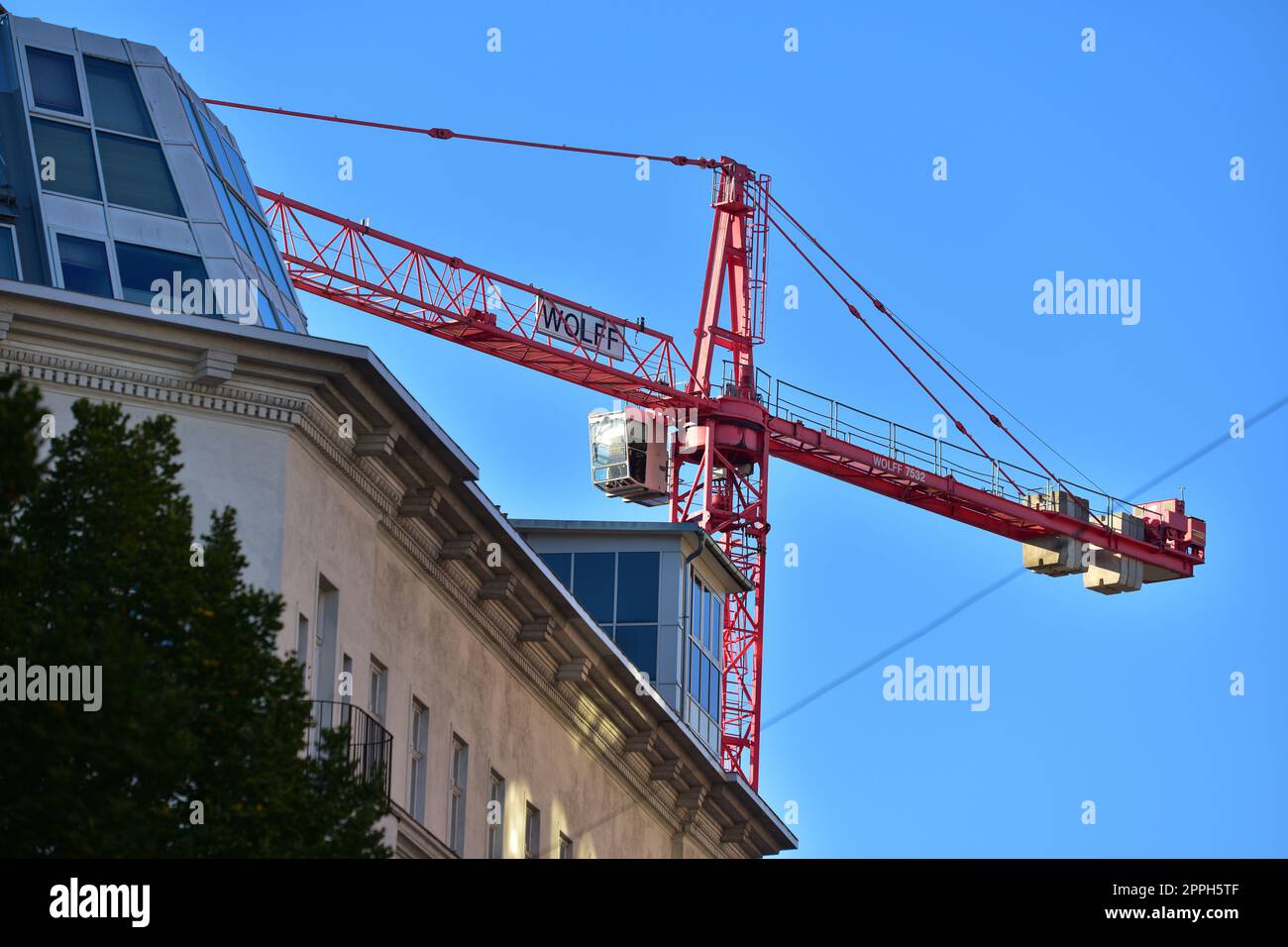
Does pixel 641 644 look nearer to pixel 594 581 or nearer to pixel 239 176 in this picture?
pixel 594 581

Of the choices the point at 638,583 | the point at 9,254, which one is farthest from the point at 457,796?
the point at 638,583

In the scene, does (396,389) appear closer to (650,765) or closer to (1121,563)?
(650,765)

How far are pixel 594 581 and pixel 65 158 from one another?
62.2ft

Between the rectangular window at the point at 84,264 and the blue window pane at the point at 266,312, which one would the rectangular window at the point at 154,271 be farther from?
the blue window pane at the point at 266,312

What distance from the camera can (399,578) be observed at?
4066 cm

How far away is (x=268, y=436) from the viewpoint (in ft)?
120

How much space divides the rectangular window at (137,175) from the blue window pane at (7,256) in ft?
6.09

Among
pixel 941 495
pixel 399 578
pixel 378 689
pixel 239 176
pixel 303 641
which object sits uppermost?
pixel 941 495

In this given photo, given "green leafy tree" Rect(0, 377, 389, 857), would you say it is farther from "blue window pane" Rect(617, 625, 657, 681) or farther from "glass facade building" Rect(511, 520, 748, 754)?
"glass facade building" Rect(511, 520, 748, 754)

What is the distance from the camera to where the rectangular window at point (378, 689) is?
3928cm

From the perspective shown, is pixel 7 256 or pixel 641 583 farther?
pixel 641 583

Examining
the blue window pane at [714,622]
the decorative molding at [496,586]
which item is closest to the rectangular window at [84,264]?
the decorative molding at [496,586]
